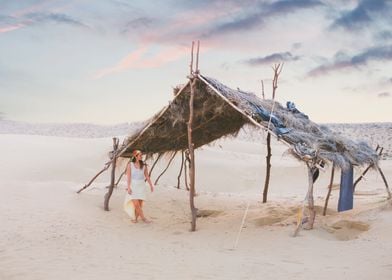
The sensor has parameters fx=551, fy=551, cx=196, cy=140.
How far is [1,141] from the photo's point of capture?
84.0 feet

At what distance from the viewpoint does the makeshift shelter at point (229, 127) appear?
34.0 ft

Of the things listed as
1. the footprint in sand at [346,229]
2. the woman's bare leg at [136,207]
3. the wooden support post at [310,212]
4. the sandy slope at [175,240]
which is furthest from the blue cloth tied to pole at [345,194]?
the woman's bare leg at [136,207]

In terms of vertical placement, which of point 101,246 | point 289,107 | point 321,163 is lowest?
point 101,246

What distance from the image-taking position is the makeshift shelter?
10.4 meters

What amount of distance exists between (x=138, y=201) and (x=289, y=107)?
4.40m

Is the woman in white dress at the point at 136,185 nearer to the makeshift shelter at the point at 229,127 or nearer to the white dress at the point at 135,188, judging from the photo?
the white dress at the point at 135,188

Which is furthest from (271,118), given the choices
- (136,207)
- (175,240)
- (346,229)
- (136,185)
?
(136,207)

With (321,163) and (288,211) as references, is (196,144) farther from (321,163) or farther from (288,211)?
(321,163)

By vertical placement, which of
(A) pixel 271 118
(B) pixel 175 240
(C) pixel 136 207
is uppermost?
(A) pixel 271 118

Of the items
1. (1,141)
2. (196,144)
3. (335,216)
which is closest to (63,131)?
(1,141)

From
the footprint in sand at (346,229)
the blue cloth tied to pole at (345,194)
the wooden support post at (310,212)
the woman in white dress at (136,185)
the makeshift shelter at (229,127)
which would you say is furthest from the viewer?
the blue cloth tied to pole at (345,194)

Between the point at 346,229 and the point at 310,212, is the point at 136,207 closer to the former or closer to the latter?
the point at 310,212

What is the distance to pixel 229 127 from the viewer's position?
14344 mm

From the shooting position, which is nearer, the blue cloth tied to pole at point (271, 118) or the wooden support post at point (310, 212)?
the wooden support post at point (310, 212)
